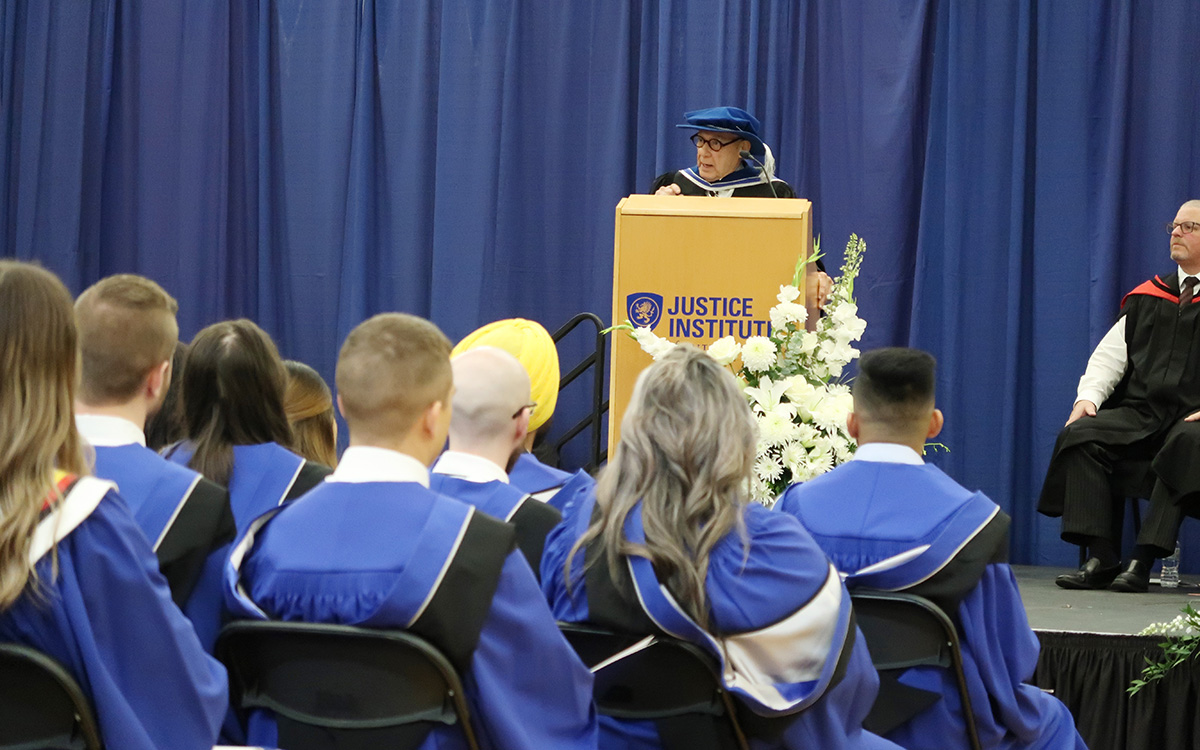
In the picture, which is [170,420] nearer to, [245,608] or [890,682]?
[245,608]

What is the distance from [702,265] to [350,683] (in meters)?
2.30

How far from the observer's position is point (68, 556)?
1.81m

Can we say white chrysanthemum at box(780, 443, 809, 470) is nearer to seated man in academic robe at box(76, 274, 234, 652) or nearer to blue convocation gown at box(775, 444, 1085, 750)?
blue convocation gown at box(775, 444, 1085, 750)

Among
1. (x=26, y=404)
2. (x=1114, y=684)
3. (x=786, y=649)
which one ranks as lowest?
(x=1114, y=684)

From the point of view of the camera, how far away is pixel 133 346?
240 centimetres

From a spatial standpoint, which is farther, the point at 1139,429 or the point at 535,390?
the point at 1139,429

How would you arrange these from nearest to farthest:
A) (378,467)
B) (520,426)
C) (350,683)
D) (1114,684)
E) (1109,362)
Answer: (350,683) < (378,467) < (520,426) < (1114,684) < (1109,362)

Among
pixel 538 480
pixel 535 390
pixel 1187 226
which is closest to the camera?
pixel 538 480

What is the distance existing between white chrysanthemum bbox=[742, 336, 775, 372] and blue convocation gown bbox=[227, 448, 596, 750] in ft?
4.78

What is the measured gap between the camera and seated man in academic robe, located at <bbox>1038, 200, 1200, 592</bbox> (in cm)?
538

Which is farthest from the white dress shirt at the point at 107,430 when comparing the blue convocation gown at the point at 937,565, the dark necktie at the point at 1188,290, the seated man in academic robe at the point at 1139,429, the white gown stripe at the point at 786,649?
the dark necktie at the point at 1188,290

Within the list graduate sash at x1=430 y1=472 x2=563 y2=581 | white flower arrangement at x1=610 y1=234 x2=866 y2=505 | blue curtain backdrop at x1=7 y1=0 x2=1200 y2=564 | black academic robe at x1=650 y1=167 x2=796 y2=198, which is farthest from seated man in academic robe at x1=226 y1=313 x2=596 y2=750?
blue curtain backdrop at x1=7 y1=0 x2=1200 y2=564

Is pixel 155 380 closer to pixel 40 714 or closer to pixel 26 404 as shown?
pixel 26 404

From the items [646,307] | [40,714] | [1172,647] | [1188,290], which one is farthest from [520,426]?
[1188,290]
